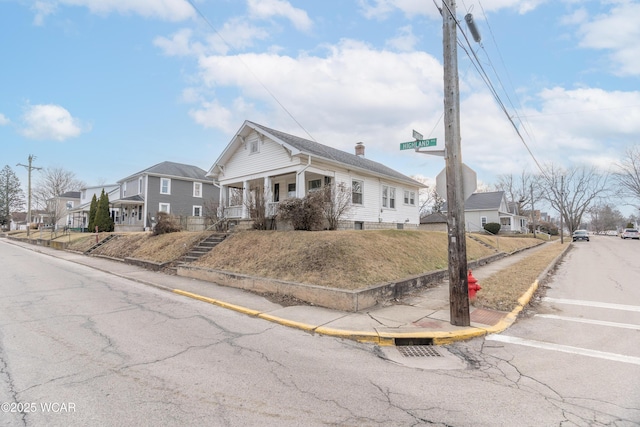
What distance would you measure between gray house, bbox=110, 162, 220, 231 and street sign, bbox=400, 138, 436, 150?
28015 millimetres

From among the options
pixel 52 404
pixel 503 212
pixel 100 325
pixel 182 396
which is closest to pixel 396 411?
pixel 182 396

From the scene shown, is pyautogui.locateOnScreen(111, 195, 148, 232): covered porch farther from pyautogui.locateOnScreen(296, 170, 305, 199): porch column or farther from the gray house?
pyautogui.locateOnScreen(296, 170, 305, 199): porch column

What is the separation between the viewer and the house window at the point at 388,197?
71.3ft

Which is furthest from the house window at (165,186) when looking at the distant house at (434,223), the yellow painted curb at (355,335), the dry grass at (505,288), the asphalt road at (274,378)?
the yellow painted curb at (355,335)

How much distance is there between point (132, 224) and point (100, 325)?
32785 mm

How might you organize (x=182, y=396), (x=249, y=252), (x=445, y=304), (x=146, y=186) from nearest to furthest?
(x=182, y=396)
(x=445, y=304)
(x=249, y=252)
(x=146, y=186)

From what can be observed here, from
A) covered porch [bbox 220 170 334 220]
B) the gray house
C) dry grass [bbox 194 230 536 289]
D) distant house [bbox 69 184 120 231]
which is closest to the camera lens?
dry grass [bbox 194 230 536 289]

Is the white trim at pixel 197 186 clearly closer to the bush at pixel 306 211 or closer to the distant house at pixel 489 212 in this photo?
the bush at pixel 306 211

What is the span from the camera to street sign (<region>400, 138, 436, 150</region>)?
265 inches

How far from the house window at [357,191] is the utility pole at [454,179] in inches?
490

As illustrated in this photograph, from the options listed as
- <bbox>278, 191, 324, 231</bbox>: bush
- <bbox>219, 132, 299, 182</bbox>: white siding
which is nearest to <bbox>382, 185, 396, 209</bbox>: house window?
<bbox>219, 132, 299, 182</bbox>: white siding

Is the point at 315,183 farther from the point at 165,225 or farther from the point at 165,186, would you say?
the point at 165,186

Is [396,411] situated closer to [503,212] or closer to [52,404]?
[52,404]

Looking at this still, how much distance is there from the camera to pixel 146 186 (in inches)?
1277
